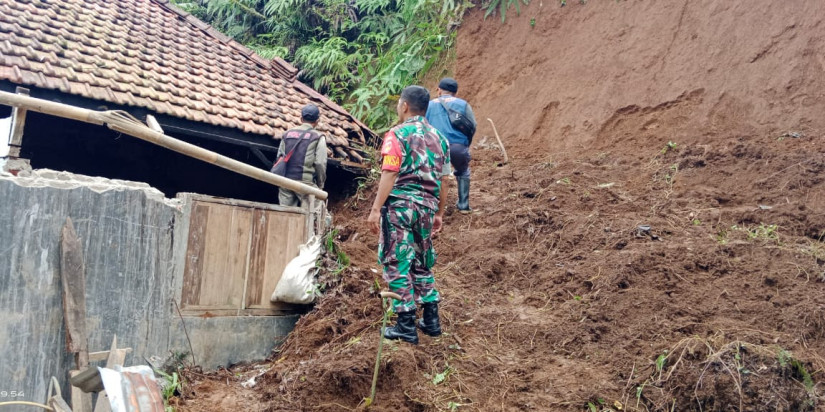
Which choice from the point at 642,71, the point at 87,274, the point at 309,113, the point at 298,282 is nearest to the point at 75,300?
the point at 87,274

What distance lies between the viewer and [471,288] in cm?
534

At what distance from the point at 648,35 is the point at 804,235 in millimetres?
4329

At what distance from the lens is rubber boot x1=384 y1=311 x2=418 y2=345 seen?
4090 millimetres

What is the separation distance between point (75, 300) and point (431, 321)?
230 cm

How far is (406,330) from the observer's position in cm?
411

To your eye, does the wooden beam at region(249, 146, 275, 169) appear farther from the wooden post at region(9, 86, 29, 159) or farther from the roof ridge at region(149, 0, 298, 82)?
the wooden post at region(9, 86, 29, 159)

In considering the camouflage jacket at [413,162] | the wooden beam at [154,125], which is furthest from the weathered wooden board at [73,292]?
the camouflage jacket at [413,162]

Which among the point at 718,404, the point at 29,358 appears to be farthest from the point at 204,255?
the point at 718,404

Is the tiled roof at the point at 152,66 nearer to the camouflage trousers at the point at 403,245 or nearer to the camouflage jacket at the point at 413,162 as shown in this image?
the camouflage jacket at the point at 413,162

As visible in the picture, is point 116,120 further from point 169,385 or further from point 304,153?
point 304,153

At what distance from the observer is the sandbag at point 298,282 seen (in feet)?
16.9

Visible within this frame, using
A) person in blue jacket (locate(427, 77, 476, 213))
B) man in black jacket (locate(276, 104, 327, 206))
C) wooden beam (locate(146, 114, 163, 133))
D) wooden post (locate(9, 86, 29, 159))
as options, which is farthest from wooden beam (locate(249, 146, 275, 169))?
wooden post (locate(9, 86, 29, 159))

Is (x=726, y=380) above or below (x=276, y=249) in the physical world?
below

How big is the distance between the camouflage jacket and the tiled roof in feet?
13.3
